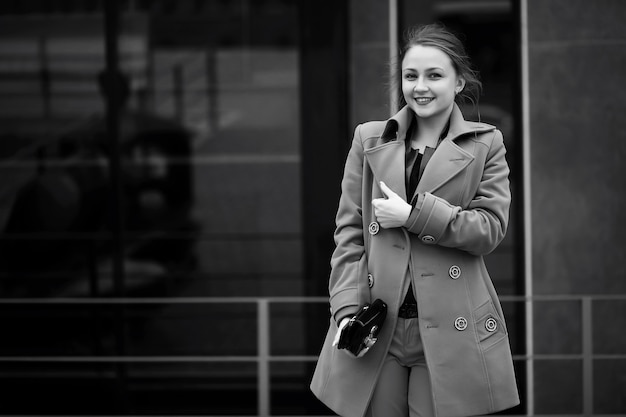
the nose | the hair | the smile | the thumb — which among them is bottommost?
the thumb

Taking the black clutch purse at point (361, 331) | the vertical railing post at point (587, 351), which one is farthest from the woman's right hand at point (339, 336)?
the vertical railing post at point (587, 351)

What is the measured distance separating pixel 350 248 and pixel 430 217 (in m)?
0.29

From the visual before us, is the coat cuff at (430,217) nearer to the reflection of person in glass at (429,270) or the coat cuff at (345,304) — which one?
the reflection of person in glass at (429,270)

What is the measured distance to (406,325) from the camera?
2645mm

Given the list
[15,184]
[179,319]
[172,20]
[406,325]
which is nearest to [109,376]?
[179,319]

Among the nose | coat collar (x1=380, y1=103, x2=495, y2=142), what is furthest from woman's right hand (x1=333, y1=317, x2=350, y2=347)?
the nose

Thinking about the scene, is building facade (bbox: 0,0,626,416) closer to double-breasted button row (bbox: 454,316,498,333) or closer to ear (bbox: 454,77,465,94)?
ear (bbox: 454,77,465,94)

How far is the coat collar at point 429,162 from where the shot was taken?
2643 millimetres

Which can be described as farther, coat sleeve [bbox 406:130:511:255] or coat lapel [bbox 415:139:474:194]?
coat lapel [bbox 415:139:474:194]

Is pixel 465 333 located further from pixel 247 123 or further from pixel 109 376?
pixel 109 376

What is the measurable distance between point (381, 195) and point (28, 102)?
4336 millimetres

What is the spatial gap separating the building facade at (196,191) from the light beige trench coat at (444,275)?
3.15 metres

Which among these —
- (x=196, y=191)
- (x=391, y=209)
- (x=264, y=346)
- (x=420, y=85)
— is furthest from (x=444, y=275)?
(x=196, y=191)

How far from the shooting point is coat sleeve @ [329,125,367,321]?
266cm
